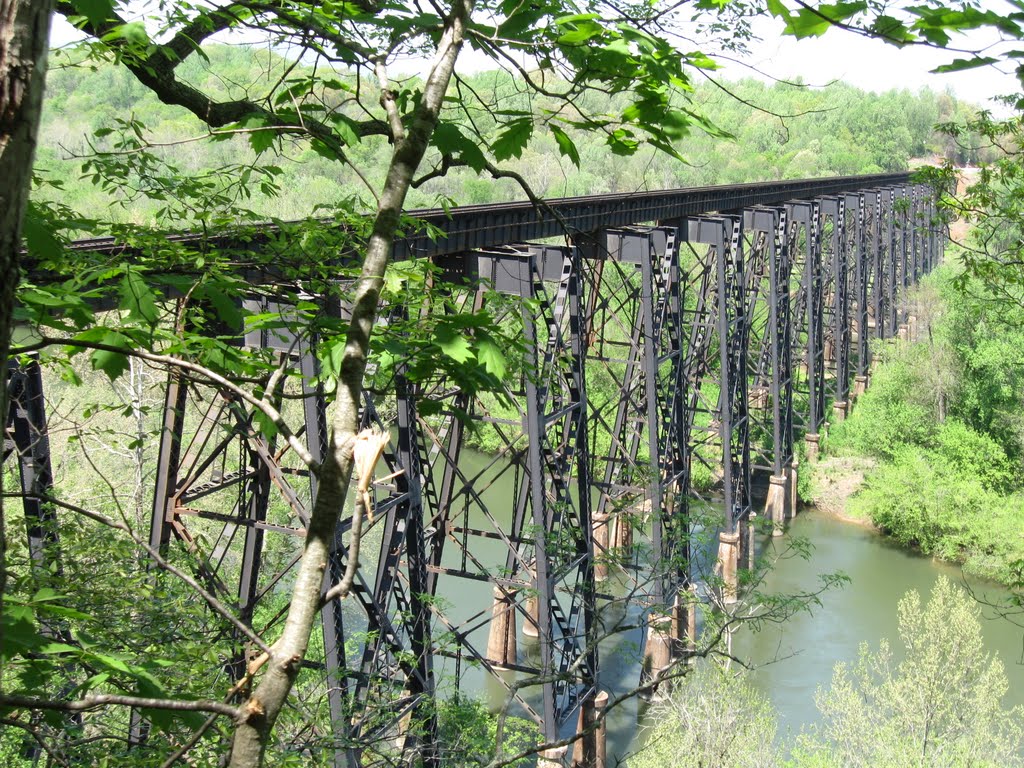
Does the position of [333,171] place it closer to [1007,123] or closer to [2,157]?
[1007,123]

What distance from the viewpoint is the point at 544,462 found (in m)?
10.6

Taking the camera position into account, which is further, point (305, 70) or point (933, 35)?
point (305, 70)

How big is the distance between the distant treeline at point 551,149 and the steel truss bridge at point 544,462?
2.02m

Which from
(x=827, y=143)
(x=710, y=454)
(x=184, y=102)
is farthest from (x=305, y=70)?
(x=827, y=143)

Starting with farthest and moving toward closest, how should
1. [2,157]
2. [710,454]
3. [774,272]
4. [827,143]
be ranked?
[827,143] < [710,454] < [774,272] < [2,157]

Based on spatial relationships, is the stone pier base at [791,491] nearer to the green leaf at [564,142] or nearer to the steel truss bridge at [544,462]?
the steel truss bridge at [544,462]

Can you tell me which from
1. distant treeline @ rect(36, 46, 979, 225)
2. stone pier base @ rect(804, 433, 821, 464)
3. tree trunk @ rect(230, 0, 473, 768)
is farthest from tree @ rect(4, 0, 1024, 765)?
stone pier base @ rect(804, 433, 821, 464)

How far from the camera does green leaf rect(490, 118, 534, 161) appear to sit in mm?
2338

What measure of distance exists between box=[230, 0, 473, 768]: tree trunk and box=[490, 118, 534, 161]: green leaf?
0.26 metres

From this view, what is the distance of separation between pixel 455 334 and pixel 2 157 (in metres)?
1.14

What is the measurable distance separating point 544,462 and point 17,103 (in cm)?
952

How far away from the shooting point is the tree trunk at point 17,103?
1160 mm

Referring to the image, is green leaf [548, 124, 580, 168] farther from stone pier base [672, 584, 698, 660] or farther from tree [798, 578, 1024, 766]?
stone pier base [672, 584, 698, 660]

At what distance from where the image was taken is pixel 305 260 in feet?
12.5
